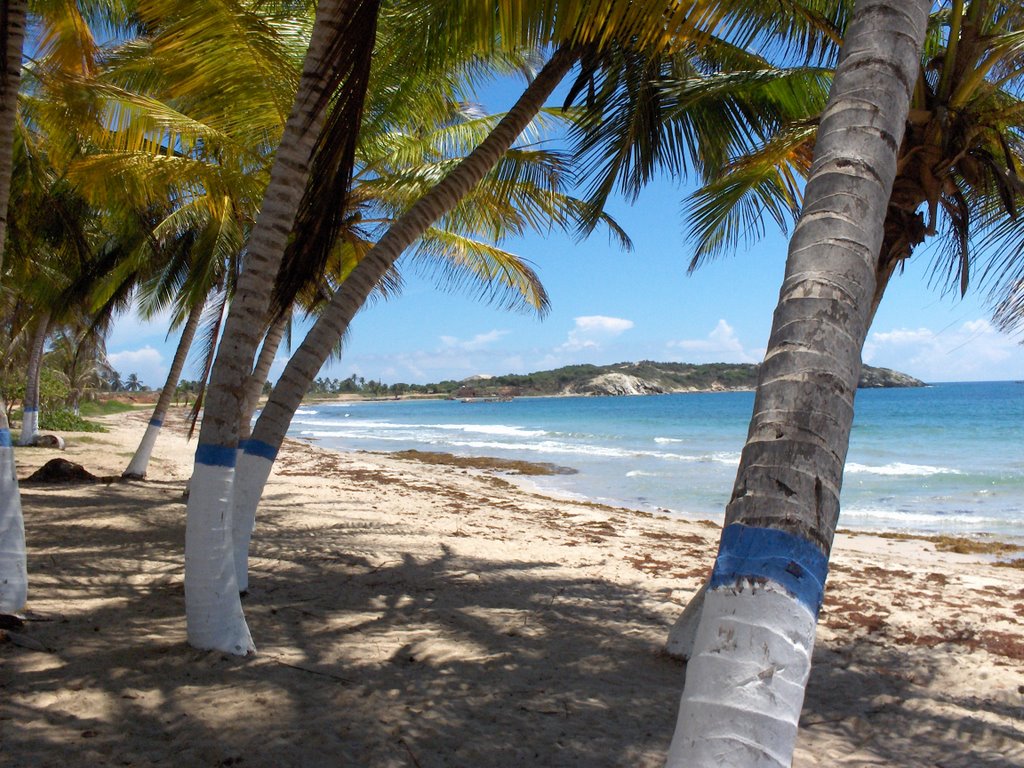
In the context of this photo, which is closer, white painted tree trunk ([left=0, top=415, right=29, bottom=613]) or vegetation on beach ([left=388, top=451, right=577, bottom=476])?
white painted tree trunk ([left=0, top=415, right=29, bottom=613])

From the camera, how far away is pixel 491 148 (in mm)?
5777

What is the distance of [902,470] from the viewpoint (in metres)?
22.0

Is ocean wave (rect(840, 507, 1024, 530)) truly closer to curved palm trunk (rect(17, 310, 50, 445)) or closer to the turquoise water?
the turquoise water

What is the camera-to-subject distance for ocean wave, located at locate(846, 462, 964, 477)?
69.8 ft

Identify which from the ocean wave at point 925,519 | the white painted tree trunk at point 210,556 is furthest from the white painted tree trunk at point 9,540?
the ocean wave at point 925,519

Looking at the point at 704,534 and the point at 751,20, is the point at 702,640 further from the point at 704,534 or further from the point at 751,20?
the point at 704,534

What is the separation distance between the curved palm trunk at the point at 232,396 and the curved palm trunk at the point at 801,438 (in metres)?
2.77

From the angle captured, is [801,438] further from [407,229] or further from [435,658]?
[407,229]

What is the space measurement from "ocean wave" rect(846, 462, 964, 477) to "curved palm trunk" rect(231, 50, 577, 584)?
1950 cm

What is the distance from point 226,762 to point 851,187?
3.03m

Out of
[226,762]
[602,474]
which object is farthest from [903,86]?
[602,474]

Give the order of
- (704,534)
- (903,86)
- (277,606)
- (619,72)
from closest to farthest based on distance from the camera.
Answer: (903,86)
(277,606)
(619,72)
(704,534)

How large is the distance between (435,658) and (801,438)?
3.39m

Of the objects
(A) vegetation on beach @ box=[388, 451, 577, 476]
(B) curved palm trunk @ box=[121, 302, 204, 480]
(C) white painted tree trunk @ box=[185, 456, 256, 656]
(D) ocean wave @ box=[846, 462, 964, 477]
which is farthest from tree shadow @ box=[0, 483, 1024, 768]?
(D) ocean wave @ box=[846, 462, 964, 477]
